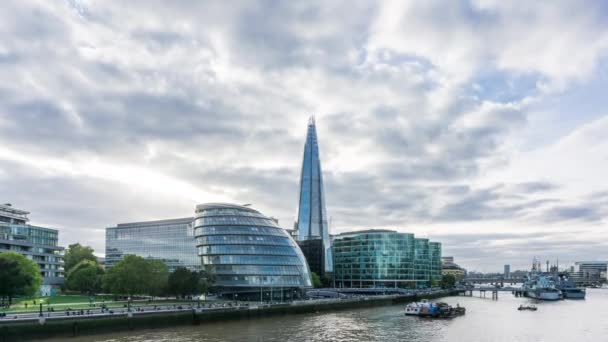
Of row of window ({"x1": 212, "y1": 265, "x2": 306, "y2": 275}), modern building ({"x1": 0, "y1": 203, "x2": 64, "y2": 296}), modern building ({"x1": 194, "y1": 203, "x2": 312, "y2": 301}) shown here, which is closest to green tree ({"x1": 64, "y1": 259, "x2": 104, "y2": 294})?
modern building ({"x1": 0, "y1": 203, "x2": 64, "y2": 296})

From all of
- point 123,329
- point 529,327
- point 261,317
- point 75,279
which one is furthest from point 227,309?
point 75,279

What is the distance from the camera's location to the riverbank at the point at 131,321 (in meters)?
51.6

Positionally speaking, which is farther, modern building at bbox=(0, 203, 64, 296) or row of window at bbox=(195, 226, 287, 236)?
row of window at bbox=(195, 226, 287, 236)

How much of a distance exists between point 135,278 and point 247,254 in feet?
83.3

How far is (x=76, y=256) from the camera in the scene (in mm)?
138625

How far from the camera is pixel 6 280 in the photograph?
69125 mm

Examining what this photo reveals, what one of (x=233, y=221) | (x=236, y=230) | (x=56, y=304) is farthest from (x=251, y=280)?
(x=56, y=304)

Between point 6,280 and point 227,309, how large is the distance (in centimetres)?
2797

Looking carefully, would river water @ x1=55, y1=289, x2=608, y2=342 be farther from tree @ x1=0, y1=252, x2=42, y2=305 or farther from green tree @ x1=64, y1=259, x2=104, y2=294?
green tree @ x1=64, y1=259, x2=104, y2=294

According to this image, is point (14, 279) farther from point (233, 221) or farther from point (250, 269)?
point (233, 221)

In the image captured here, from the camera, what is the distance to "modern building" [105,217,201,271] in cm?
11600

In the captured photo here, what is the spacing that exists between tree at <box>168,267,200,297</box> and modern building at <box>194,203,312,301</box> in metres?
15.0

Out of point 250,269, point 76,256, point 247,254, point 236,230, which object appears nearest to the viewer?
point 250,269

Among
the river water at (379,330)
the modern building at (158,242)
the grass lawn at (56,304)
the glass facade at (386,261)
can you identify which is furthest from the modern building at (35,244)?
the glass facade at (386,261)
